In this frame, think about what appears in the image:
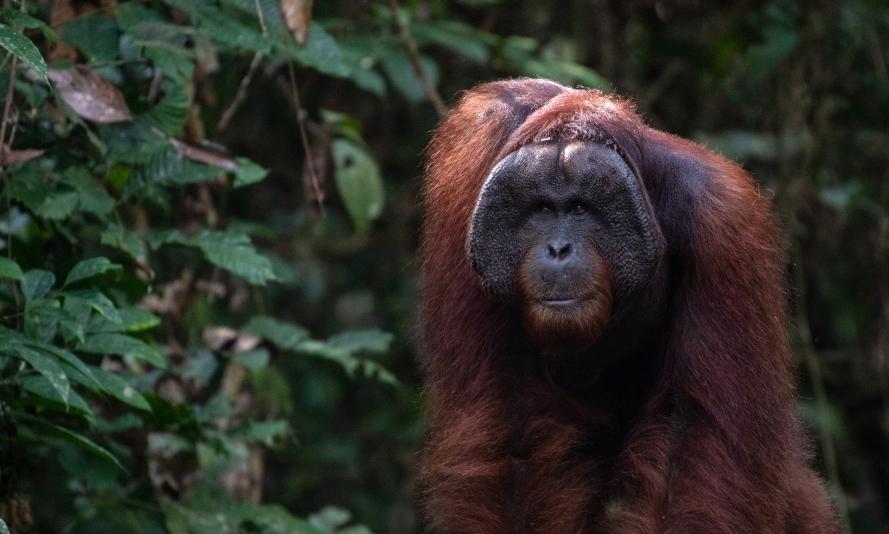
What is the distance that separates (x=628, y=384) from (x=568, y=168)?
90 cm

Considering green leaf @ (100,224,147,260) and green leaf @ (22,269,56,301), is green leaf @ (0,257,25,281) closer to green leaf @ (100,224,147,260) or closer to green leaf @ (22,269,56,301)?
green leaf @ (22,269,56,301)

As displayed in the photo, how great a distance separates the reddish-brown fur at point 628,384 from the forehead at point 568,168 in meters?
0.05

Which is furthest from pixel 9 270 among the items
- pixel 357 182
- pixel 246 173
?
pixel 357 182

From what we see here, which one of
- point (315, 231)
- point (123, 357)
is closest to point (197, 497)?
point (123, 357)

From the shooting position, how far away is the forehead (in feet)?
12.1

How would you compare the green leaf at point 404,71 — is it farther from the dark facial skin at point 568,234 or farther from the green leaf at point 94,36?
the dark facial skin at point 568,234

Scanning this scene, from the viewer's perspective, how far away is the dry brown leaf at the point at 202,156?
157 inches

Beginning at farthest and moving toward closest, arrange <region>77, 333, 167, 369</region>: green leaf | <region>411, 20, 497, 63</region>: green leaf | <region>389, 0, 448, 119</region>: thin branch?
1. <region>411, 20, 497, 63</region>: green leaf
2. <region>389, 0, 448, 119</region>: thin branch
3. <region>77, 333, 167, 369</region>: green leaf

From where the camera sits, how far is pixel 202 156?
3.99m

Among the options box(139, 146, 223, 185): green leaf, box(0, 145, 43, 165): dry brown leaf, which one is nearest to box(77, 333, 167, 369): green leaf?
box(0, 145, 43, 165): dry brown leaf

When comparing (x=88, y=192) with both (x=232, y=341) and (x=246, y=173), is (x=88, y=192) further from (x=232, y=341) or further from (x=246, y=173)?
(x=232, y=341)

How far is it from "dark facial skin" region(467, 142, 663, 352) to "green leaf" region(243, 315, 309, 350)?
1010 mm

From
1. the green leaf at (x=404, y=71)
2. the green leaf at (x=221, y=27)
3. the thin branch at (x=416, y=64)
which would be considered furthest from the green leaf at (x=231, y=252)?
the green leaf at (x=404, y=71)

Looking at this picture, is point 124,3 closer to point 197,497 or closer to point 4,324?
point 4,324
